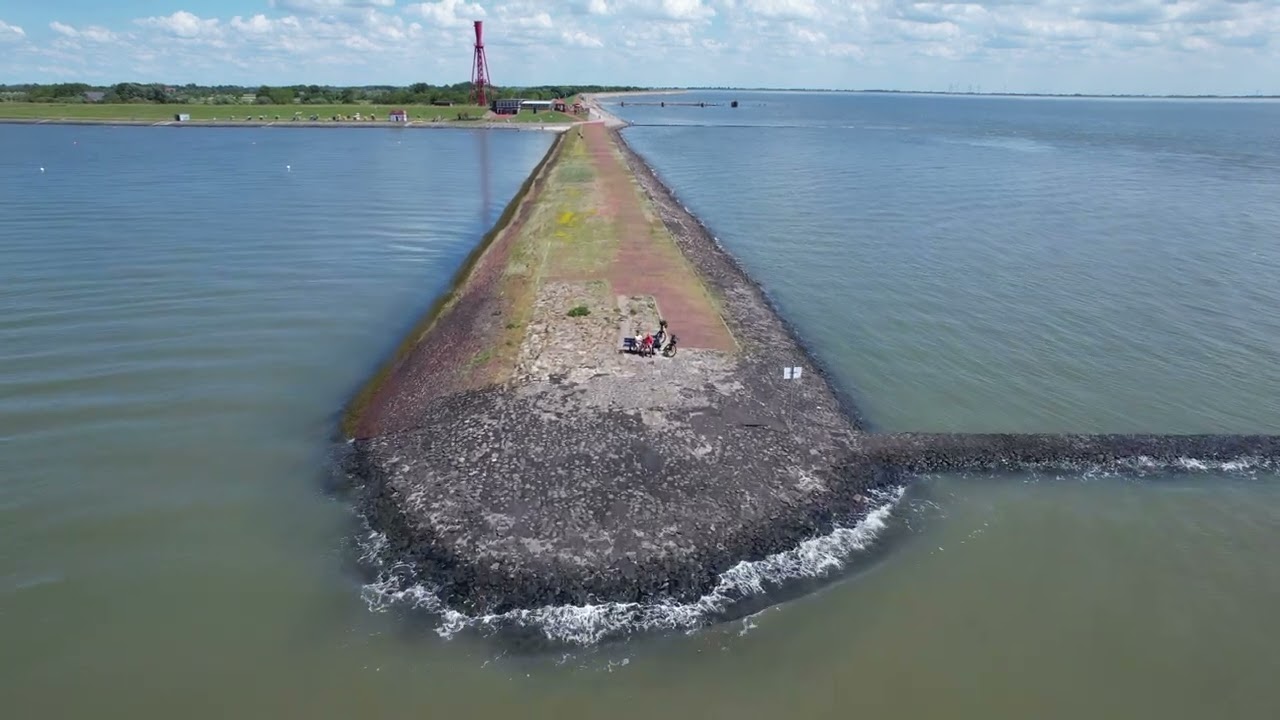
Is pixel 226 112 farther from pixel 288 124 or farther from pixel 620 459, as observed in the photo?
pixel 620 459

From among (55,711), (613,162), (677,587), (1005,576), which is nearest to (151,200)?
(613,162)

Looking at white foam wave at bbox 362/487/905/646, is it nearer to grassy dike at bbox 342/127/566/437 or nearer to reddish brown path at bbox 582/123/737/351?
grassy dike at bbox 342/127/566/437

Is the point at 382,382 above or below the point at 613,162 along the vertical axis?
below

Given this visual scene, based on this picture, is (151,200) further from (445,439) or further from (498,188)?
(445,439)

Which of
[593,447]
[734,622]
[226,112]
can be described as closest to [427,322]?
[593,447]

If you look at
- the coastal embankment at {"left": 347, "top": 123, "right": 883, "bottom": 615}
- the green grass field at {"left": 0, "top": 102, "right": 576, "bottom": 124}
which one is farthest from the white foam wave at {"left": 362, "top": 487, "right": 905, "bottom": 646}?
the green grass field at {"left": 0, "top": 102, "right": 576, "bottom": 124}
